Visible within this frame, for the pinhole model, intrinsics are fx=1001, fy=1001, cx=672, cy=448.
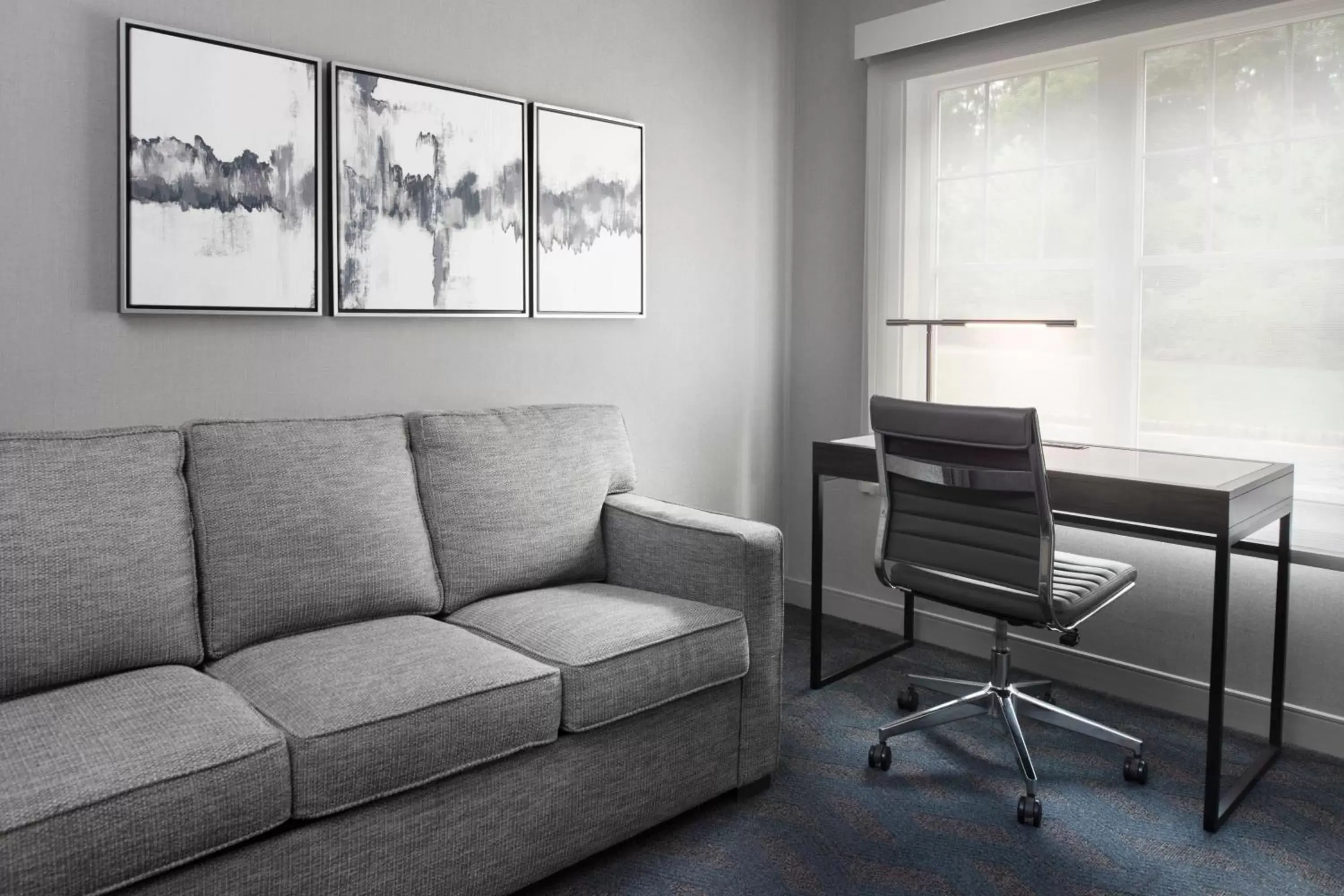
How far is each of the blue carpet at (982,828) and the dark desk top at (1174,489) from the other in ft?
2.23

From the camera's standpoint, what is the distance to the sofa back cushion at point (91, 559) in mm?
1850

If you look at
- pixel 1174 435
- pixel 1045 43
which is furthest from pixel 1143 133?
pixel 1174 435

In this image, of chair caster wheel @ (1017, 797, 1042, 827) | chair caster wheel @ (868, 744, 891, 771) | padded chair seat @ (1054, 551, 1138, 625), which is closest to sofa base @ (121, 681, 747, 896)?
chair caster wheel @ (868, 744, 891, 771)

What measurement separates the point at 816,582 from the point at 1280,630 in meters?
1.28

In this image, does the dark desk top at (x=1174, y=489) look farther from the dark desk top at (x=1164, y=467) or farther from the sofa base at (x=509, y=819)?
the sofa base at (x=509, y=819)

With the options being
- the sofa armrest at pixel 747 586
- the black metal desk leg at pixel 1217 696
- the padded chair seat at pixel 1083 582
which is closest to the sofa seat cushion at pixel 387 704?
the sofa armrest at pixel 747 586

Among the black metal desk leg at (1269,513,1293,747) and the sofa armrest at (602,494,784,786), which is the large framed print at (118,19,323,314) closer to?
the sofa armrest at (602,494,784,786)

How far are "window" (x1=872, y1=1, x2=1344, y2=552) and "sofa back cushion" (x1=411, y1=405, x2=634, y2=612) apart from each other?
54.8 inches

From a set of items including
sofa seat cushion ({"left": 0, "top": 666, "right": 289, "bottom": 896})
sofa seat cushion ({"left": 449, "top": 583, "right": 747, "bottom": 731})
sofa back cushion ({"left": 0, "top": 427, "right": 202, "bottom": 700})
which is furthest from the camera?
sofa seat cushion ({"left": 449, "top": 583, "right": 747, "bottom": 731})

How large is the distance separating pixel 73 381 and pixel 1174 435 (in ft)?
9.79

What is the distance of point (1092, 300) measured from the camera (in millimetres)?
3186

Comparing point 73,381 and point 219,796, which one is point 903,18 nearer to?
point 73,381

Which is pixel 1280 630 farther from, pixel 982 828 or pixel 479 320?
pixel 479 320

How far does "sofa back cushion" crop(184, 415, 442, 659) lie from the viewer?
215 cm
